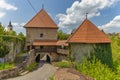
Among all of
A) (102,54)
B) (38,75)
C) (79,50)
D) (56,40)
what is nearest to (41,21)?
(56,40)

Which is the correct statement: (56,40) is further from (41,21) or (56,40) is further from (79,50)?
(79,50)

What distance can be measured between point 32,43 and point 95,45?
1416cm

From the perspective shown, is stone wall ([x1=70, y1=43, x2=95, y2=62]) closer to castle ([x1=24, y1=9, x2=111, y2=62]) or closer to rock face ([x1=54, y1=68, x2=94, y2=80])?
castle ([x1=24, y1=9, x2=111, y2=62])

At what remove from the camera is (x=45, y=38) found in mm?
41812

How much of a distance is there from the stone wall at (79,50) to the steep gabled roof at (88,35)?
64 cm

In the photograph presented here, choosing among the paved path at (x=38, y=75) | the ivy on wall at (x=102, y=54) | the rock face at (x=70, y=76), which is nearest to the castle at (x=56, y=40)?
the ivy on wall at (x=102, y=54)

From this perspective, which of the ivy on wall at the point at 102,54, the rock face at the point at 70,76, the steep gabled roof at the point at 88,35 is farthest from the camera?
the steep gabled roof at the point at 88,35

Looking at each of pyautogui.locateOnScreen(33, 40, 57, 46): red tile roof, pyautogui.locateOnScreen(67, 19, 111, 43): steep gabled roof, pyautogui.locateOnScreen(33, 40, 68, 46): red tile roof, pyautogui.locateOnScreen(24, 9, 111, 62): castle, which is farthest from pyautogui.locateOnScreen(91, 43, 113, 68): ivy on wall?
pyautogui.locateOnScreen(33, 40, 57, 46): red tile roof

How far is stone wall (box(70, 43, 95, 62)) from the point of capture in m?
30.7

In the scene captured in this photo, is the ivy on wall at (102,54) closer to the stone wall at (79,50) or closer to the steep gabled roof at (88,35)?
the stone wall at (79,50)

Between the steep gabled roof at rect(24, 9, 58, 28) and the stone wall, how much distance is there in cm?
1170

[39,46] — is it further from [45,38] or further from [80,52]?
[80,52]

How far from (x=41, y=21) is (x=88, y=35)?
1372 cm

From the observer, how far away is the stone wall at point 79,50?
101ft
